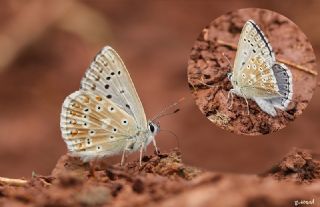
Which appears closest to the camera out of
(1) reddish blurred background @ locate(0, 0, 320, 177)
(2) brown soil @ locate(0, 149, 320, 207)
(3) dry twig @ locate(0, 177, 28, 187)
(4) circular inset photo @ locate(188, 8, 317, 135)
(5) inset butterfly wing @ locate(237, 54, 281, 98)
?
(2) brown soil @ locate(0, 149, 320, 207)

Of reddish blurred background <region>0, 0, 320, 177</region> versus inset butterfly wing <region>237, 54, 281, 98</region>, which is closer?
inset butterfly wing <region>237, 54, 281, 98</region>

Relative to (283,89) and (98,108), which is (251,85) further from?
(98,108)

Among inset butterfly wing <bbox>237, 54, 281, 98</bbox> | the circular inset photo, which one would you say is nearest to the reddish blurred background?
the circular inset photo

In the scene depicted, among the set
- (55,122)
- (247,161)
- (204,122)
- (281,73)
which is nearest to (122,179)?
(281,73)

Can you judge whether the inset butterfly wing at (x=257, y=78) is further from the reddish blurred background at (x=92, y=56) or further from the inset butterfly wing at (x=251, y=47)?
the reddish blurred background at (x=92, y=56)

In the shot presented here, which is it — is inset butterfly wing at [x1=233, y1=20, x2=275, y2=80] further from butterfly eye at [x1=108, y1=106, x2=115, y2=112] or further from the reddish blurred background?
the reddish blurred background

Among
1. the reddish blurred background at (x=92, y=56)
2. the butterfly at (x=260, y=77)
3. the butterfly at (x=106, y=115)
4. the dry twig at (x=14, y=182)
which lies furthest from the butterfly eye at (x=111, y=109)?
the reddish blurred background at (x=92, y=56)

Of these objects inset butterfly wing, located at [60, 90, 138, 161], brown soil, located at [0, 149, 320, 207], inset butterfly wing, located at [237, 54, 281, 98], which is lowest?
brown soil, located at [0, 149, 320, 207]
